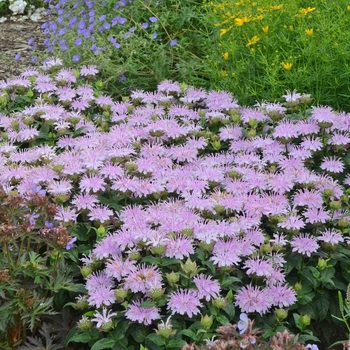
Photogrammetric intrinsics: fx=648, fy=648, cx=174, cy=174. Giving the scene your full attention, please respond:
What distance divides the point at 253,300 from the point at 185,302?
0.25 meters

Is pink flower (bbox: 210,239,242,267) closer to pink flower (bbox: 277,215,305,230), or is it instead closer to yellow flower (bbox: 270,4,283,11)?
pink flower (bbox: 277,215,305,230)

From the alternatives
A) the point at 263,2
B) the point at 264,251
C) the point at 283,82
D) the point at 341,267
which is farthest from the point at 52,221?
the point at 263,2

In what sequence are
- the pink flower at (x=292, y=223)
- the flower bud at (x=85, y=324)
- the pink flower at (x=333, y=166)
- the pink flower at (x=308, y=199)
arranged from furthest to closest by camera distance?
the pink flower at (x=333, y=166) < the pink flower at (x=308, y=199) < the pink flower at (x=292, y=223) < the flower bud at (x=85, y=324)

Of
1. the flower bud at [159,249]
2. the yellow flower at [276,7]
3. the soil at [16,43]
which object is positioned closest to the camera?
the flower bud at [159,249]

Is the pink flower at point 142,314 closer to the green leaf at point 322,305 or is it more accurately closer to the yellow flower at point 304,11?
the green leaf at point 322,305

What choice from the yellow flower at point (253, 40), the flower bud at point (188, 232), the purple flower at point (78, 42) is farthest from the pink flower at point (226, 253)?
the purple flower at point (78, 42)

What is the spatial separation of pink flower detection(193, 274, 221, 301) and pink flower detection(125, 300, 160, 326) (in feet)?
0.55

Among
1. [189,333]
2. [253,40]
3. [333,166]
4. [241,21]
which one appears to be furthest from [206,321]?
[241,21]

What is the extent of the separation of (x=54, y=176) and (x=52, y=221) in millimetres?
383

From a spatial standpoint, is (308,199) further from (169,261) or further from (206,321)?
(206,321)

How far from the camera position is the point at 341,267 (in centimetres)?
261

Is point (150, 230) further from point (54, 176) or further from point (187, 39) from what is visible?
point (187, 39)

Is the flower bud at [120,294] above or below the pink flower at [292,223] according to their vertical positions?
above

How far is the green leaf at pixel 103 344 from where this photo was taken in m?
2.20
